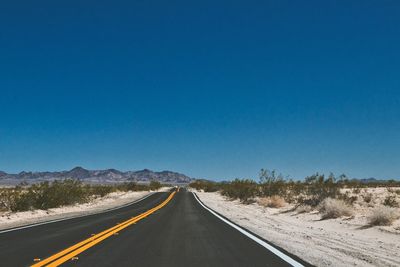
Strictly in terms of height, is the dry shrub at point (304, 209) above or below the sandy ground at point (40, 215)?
above

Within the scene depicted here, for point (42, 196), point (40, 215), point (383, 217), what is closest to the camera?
point (383, 217)

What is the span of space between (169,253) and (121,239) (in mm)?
2694

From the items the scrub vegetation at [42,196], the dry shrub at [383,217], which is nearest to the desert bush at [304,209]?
the dry shrub at [383,217]

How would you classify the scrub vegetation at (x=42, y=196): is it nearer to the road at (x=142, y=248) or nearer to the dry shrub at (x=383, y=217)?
the road at (x=142, y=248)

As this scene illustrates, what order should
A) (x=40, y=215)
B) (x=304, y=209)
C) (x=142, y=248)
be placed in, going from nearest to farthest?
(x=142, y=248) < (x=304, y=209) < (x=40, y=215)

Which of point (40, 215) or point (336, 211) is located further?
point (40, 215)

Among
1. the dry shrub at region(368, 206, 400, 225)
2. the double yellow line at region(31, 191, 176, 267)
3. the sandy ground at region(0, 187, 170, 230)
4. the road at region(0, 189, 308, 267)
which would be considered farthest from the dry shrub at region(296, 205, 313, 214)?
the double yellow line at region(31, 191, 176, 267)

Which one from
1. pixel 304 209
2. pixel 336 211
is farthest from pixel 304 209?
pixel 336 211

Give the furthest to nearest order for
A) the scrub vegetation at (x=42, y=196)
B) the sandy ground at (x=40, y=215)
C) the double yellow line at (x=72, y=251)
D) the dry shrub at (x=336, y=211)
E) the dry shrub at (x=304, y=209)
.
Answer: the scrub vegetation at (x=42, y=196) < the dry shrub at (x=304, y=209) < the dry shrub at (x=336, y=211) < the sandy ground at (x=40, y=215) < the double yellow line at (x=72, y=251)

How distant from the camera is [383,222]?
16688mm

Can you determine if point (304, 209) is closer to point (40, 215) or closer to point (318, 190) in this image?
point (318, 190)

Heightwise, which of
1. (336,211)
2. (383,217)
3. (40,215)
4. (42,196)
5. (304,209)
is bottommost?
(40,215)

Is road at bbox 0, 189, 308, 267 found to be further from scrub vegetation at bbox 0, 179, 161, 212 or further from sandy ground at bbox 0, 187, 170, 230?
scrub vegetation at bbox 0, 179, 161, 212

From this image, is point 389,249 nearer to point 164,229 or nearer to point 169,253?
point 169,253
